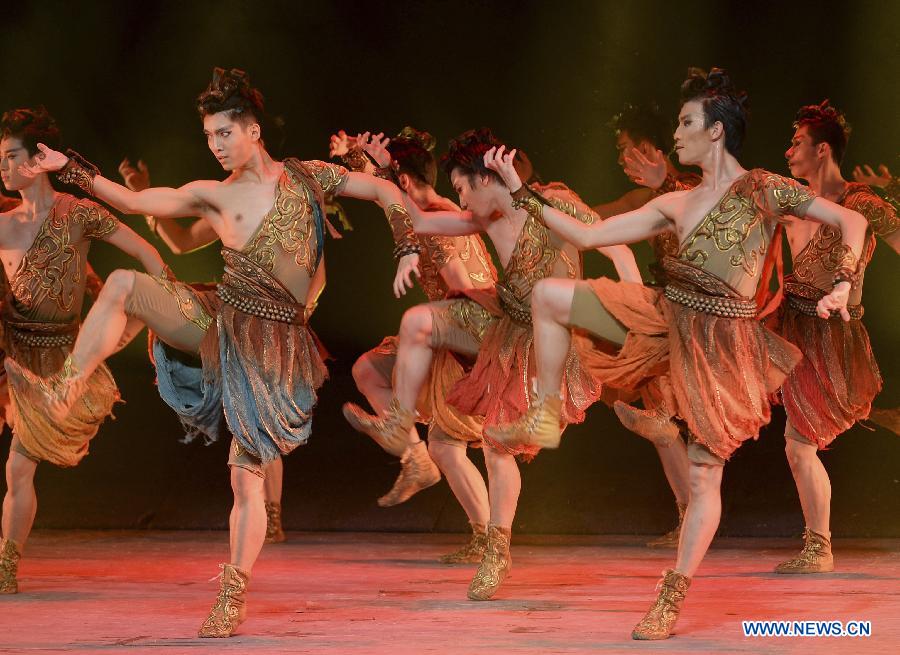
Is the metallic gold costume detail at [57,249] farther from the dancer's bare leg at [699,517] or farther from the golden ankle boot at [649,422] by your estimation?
the dancer's bare leg at [699,517]

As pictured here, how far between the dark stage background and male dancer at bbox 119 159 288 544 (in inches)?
16.1

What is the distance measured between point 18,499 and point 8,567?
0.23 meters

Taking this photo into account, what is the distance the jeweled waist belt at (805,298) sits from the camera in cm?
507

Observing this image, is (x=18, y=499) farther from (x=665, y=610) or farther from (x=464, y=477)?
(x=665, y=610)

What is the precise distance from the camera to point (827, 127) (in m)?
5.15

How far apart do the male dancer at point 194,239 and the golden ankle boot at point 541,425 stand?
1.09 meters

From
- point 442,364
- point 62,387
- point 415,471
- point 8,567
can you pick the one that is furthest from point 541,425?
point 8,567

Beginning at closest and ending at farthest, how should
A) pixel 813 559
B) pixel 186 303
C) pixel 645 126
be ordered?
pixel 186 303, pixel 813 559, pixel 645 126

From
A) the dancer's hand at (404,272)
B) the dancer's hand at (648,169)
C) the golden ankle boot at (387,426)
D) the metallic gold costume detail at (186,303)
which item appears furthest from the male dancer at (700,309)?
the dancer's hand at (648,169)

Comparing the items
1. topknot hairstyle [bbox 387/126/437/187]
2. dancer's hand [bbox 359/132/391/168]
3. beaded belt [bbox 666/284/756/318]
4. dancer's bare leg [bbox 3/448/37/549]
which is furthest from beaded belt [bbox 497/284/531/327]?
dancer's bare leg [bbox 3/448/37/549]

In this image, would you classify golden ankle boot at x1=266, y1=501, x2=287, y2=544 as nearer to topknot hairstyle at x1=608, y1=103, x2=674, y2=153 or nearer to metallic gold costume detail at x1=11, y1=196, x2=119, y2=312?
metallic gold costume detail at x1=11, y1=196, x2=119, y2=312

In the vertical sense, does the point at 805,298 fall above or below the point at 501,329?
above

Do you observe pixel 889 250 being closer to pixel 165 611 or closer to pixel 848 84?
pixel 848 84

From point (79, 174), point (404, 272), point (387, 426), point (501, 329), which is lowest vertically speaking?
point (387, 426)
